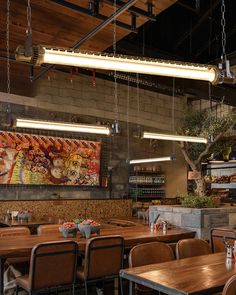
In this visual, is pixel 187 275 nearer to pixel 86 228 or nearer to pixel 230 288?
pixel 230 288

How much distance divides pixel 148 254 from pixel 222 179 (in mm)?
8078

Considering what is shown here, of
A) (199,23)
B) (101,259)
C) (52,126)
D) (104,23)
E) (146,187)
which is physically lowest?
(101,259)

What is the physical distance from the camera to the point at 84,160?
920 cm

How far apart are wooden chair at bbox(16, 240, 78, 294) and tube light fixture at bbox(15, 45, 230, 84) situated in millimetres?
1885

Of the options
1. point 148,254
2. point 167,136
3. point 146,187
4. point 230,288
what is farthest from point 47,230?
point 146,187

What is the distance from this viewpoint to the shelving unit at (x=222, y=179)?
11.0 metres

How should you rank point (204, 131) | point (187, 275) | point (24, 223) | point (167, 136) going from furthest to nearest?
point (204, 131) → point (24, 223) → point (167, 136) → point (187, 275)

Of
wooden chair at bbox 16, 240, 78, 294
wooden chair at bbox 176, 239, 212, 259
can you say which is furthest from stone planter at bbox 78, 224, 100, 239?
wooden chair at bbox 176, 239, 212, 259

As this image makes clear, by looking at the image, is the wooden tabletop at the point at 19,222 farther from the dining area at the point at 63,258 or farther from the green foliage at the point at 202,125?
the green foliage at the point at 202,125

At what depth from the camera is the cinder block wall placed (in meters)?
8.42

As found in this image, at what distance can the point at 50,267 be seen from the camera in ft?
11.7

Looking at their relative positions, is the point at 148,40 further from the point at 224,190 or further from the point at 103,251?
the point at 224,190

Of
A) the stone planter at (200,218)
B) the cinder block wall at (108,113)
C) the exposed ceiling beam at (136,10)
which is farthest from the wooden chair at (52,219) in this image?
the exposed ceiling beam at (136,10)

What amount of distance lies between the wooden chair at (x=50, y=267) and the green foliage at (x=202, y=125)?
14.8 ft
